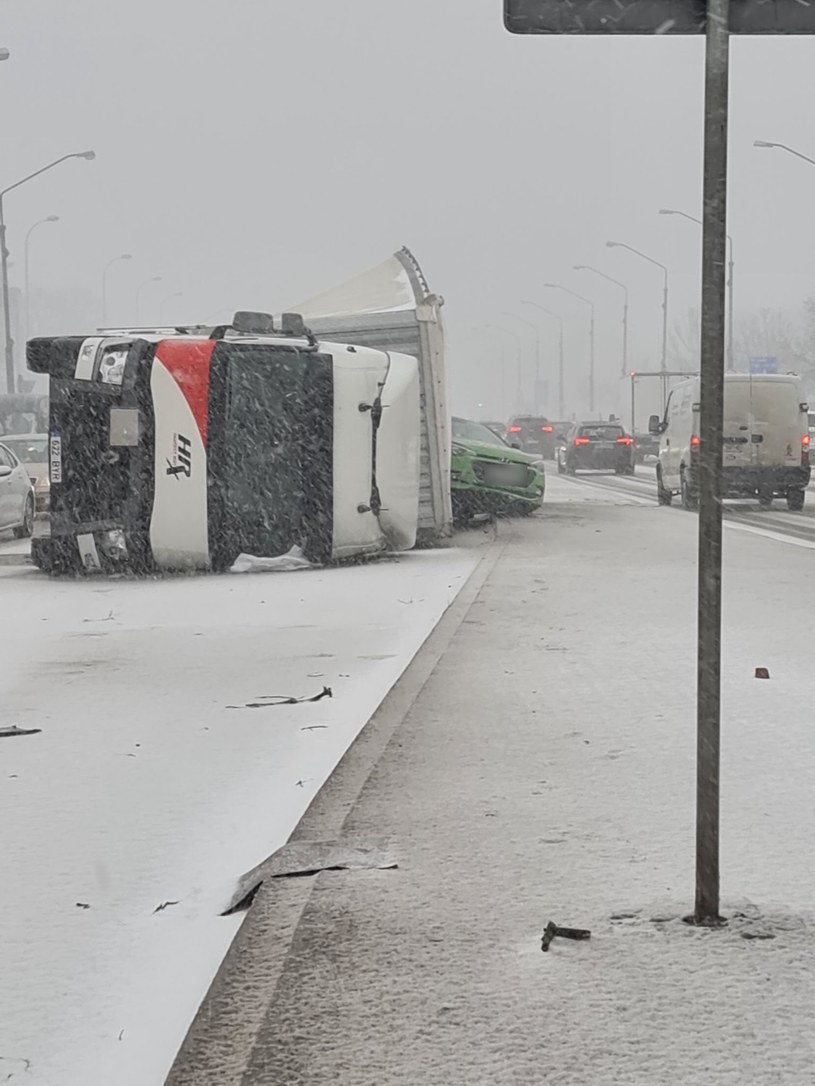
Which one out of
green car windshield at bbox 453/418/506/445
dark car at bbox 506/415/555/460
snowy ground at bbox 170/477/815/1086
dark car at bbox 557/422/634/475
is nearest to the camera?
snowy ground at bbox 170/477/815/1086

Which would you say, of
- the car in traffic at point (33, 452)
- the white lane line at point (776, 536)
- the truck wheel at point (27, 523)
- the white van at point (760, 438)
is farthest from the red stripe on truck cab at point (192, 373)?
the white van at point (760, 438)

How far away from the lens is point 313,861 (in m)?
5.35

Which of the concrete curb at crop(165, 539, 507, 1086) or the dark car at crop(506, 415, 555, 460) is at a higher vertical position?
the concrete curb at crop(165, 539, 507, 1086)

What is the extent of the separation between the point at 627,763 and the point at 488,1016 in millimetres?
3087

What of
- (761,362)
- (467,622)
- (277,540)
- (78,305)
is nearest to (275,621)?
(467,622)

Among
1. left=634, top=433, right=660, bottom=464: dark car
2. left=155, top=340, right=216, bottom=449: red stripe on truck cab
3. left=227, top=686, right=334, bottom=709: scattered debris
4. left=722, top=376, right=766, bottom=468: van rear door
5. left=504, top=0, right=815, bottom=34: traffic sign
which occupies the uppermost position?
left=504, top=0, right=815, bottom=34: traffic sign

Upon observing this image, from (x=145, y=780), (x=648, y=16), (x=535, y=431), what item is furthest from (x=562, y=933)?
(x=535, y=431)

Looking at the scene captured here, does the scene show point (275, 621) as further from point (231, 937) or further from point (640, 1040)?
point (640, 1040)

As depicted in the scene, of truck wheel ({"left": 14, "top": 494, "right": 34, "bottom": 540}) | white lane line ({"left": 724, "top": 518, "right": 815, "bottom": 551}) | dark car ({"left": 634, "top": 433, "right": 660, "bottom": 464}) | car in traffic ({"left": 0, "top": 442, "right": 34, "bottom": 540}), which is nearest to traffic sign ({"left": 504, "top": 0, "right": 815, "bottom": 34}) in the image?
white lane line ({"left": 724, "top": 518, "right": 815, "bottom": 551})

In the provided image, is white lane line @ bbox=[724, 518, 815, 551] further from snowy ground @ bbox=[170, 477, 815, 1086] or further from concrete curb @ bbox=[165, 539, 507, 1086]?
concrete curb @ bbox=[165, 539, 507, 1086]

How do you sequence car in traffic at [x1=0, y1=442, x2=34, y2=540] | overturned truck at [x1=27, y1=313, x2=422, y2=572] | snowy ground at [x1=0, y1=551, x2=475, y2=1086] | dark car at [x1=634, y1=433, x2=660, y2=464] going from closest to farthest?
snowy ground at [x1=0, y1=551, x2=475, y2=1086], overturned truck at [x1=27, y1=313, x2=422, y2=572], car in traffic at [x1=0, y1=442, x2=34, y2=540], dark car at [x1=634, y1=433, x2=660, y2=464]

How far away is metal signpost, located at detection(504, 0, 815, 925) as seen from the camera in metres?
4.36

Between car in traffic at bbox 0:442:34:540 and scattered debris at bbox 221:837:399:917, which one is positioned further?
car in traffic at bbox 0:442:34:540

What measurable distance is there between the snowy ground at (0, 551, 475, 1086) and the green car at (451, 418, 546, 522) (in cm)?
886
